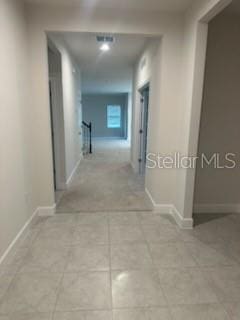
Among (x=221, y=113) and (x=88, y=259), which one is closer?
(x=88, y=259)

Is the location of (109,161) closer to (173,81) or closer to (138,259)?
(173,81)

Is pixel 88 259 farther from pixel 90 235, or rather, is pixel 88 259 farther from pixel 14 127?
pixel 14 127

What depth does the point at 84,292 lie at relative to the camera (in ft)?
5.89

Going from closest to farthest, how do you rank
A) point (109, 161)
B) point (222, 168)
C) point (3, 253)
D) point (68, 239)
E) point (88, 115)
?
point (3, 253), point (68, 239), point (222, 168), point (109, 161), point (88, 115)

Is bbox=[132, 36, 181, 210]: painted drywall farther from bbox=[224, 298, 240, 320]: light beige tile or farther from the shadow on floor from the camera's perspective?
bbox=[224, 298, 240, 320]: light beige tile

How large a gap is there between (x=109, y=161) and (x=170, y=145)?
3946 mm

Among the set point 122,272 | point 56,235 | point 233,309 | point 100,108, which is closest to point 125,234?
point 122,272

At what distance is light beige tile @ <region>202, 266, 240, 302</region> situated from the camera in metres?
1.78

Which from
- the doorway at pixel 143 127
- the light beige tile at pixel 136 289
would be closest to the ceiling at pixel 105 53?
the doorway at pixel 143 127

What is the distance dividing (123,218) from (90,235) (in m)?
0.59

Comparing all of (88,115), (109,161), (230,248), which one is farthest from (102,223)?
(88,115)

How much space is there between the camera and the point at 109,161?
6.90 metres

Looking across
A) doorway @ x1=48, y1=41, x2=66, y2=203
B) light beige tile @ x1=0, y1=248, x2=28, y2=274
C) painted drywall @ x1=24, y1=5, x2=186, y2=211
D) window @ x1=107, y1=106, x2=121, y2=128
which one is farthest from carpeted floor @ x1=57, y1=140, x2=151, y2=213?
window @ x1=107, y1=106, x2=121, y2=128

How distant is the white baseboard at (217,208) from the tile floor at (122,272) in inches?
12.5
